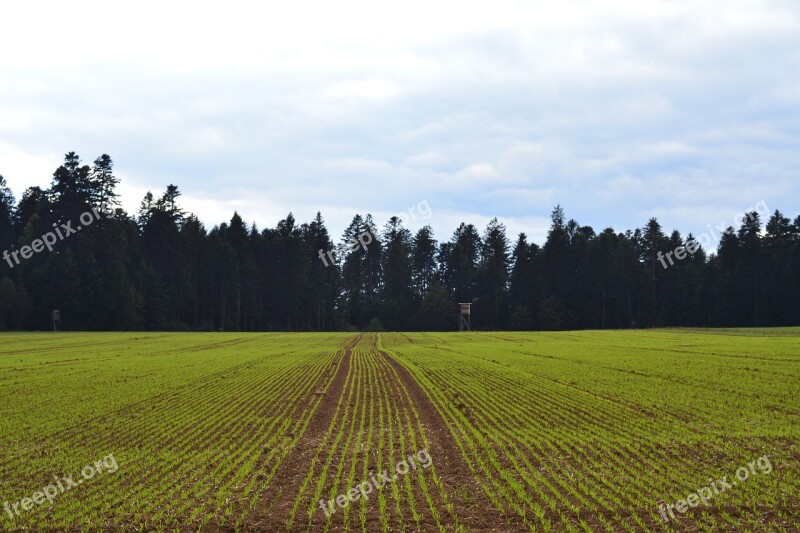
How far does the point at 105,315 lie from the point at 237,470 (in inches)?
3875

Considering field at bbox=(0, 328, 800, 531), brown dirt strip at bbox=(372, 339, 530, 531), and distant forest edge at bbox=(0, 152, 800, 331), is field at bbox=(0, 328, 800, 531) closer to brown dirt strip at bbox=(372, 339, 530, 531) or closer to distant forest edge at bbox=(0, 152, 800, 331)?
brown dirt strip at bbox=(372, 339, 530, 531)

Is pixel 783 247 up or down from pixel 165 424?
up

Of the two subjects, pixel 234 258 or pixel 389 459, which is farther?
pixel 234 258

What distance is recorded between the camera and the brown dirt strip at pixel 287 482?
10875 mm

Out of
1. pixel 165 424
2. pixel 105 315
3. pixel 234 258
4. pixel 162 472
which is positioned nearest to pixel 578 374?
pixel 165 424

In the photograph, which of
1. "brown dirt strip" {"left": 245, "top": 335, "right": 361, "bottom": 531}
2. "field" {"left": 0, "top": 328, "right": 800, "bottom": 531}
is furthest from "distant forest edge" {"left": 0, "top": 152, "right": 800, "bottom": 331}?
"brown dirt strip" {"left": 245, "top": 335, "right": 361, "bottom": 531}

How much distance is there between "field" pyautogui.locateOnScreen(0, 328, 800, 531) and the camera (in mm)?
11141

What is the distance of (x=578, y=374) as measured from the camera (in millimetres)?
32250

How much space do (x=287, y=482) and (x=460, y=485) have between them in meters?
3.61

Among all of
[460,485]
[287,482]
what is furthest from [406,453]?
[287,482]

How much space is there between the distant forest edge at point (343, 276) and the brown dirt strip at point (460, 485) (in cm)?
9561

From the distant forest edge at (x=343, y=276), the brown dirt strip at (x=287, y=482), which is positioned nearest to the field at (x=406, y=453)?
the brown dirt strip at (x=287, y=482)

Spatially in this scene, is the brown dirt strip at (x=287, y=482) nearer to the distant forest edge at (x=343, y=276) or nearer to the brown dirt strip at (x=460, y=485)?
the brown dirt strip at (x=460, y=485)

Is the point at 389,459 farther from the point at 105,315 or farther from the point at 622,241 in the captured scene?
the point at 622,241
